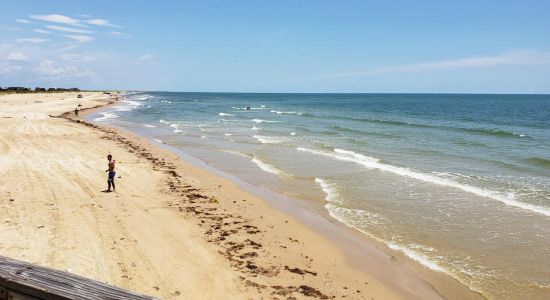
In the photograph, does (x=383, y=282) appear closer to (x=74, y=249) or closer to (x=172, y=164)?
(x=74, y=249)

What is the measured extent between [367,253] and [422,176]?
418 inches

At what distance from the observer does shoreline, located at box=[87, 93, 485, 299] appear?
9484 millimetres

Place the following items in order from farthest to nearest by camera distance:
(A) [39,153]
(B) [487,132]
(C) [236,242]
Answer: (B) [487,132] → (A) [39,153] → (C) [236,242]

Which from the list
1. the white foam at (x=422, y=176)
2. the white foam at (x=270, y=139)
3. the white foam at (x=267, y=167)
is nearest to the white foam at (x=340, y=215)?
the white foam at (x=267, y=167)

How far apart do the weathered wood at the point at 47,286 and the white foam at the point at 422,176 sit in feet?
53.5

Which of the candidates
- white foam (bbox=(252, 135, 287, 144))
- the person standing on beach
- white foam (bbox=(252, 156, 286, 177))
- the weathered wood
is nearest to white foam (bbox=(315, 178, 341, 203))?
white foam (bbox=(252, 156, 286, 177))

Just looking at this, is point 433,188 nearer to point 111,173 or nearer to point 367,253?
point 367,253

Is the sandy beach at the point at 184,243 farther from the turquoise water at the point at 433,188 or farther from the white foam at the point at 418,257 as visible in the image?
the turquoise water at the point at 433,188

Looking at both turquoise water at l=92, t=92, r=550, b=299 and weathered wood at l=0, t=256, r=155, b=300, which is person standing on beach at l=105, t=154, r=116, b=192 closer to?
turquoise water at l=92, t=92, r=550, b=299

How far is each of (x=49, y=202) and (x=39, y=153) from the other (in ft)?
31.9

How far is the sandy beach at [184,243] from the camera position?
29.0 feet

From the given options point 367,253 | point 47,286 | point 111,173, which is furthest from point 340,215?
point 47,286

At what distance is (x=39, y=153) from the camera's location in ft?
70.1

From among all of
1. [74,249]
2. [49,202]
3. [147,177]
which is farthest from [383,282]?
[147,177]
